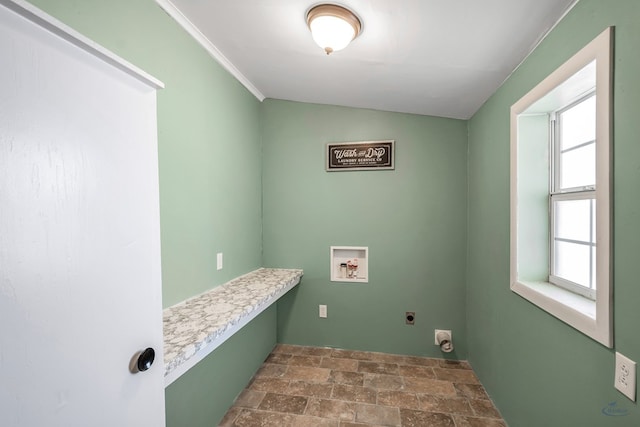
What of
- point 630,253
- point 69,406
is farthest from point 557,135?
point 69,406

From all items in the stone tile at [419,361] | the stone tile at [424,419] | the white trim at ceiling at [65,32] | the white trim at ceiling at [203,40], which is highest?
the white trim at ceiling at [203,40]

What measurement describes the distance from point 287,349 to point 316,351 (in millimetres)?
298

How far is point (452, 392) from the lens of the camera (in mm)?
2102

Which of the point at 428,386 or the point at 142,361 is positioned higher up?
the point at 142,361

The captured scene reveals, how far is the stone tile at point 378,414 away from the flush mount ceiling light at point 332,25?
2.35 m

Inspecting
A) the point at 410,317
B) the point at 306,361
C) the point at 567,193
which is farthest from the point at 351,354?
the point at 567,193

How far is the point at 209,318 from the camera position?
143cm

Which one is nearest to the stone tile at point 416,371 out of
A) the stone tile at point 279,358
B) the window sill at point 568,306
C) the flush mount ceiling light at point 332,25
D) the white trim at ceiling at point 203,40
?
the stone tile at point 279,358

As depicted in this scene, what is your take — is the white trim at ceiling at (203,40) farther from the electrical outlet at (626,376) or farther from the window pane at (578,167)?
the electrical outlet at (626,376)

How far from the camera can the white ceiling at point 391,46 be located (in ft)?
4.27

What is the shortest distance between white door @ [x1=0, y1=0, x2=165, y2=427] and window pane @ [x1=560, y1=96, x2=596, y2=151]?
194 centimetres

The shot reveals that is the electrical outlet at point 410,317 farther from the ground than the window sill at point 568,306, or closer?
closer

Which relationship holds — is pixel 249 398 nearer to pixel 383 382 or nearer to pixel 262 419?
pixel 262 419

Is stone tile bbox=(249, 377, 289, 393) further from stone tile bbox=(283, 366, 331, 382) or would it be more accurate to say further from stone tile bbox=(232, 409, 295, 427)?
stone tile bbox=(232, 409, 295, 427)
